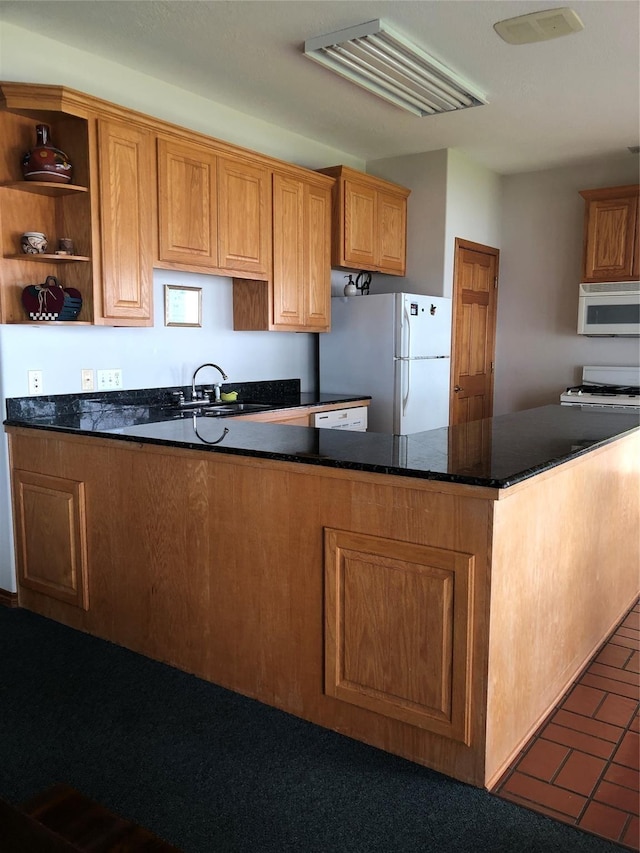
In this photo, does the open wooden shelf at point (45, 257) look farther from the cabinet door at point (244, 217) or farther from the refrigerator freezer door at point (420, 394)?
the refrigerator freezer door at point (420, 394)

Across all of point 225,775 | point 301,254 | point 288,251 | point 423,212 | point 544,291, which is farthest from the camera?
point 544,291

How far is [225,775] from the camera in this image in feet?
6.42

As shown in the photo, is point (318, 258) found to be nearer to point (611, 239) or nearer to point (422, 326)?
point (422, 326)

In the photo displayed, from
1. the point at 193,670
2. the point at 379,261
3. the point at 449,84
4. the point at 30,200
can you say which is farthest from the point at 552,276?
the point at 193,670

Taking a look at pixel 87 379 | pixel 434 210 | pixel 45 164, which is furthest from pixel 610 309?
pixel 45 164

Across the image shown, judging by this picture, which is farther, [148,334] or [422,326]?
[422,326]

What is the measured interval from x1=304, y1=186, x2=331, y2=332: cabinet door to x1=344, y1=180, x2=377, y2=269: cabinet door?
0.47 feet

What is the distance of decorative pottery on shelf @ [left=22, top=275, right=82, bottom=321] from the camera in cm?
306

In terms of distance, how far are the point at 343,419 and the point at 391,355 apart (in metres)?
0.55

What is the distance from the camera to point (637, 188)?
16.3ft

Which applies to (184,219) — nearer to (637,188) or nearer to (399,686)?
(399,686)

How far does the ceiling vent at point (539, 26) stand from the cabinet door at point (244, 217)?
1.52 metres

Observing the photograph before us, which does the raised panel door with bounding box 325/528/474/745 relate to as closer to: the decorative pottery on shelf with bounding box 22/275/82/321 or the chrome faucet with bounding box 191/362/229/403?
the decorative pottery on shelf with bounding box 22/275/82/321

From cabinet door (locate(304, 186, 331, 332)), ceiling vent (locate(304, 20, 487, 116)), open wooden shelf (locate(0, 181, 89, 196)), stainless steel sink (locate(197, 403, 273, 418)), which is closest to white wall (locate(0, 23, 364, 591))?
stainless steel sink (locate(197, 403, 273, 418))
